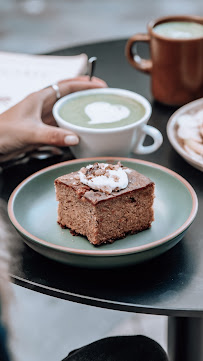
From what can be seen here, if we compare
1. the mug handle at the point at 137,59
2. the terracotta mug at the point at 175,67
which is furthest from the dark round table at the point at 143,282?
the mug handle at the point at 137,59

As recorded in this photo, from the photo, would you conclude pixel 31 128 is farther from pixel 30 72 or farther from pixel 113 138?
pixel 30 72

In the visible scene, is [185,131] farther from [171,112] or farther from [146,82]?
[146,82]

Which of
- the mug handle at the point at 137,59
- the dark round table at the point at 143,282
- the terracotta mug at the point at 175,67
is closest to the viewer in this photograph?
the dark round table at the point at 143,282

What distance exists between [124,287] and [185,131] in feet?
Answer: 1.64

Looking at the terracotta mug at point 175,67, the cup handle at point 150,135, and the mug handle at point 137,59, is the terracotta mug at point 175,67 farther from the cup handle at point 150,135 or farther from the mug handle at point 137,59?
the cup handle at point 150,135

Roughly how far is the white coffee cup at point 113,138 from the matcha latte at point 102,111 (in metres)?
0.02

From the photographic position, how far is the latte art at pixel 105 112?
113 cm

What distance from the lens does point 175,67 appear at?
1.32 m

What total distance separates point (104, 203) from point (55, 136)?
0.93 ft

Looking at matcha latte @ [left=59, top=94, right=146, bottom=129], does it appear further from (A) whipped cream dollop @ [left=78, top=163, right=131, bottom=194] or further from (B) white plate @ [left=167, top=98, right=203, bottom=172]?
(A) whipped cream dollop @ [left=78, top=163, right=131, bottom=194]

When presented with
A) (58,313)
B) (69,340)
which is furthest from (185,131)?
(58,313)

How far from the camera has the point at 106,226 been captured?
871 millimetres

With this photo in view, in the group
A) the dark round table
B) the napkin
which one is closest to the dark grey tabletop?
the dark round table

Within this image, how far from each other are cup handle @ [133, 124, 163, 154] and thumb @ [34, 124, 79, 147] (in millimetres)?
144
